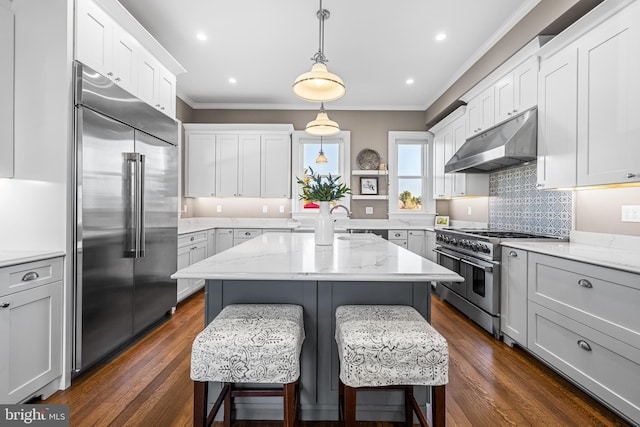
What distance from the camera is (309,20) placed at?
2.92m

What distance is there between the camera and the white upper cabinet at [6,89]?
1935 mm

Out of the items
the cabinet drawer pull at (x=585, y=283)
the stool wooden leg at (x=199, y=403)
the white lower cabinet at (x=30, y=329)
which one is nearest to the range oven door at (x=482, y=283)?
the cabinet drawer pull at (x=585, y=283)

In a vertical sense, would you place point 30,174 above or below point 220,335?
above

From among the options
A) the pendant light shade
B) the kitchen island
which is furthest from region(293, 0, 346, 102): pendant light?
the kitchen island

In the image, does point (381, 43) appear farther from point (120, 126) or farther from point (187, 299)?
point (187, 299)

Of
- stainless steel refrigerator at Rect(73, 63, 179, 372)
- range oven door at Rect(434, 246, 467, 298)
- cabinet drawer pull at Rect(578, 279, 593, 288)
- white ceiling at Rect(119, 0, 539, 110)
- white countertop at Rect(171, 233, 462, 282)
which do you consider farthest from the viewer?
range oven door at Rect(434, 246, 467, 298)

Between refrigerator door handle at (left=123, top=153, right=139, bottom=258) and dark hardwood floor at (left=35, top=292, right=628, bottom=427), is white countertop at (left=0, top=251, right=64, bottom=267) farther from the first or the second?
dark hardwood floor at (left=35, top=292, right=628, bottom=427)

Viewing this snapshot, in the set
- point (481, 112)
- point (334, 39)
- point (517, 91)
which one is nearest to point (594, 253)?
point (517, 91)

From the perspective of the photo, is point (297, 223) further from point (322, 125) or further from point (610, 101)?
point (610, 101)

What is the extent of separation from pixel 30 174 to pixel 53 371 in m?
1.24

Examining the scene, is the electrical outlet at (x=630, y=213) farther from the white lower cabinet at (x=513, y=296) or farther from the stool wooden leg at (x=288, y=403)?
the stool wooden leg at (x=288, y=403)

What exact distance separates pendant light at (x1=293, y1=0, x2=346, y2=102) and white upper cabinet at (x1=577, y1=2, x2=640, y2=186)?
1741 millimetres

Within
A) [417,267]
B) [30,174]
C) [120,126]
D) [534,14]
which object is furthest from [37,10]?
[534,14]

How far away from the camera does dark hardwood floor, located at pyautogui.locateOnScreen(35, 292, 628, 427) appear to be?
68.2 inches
